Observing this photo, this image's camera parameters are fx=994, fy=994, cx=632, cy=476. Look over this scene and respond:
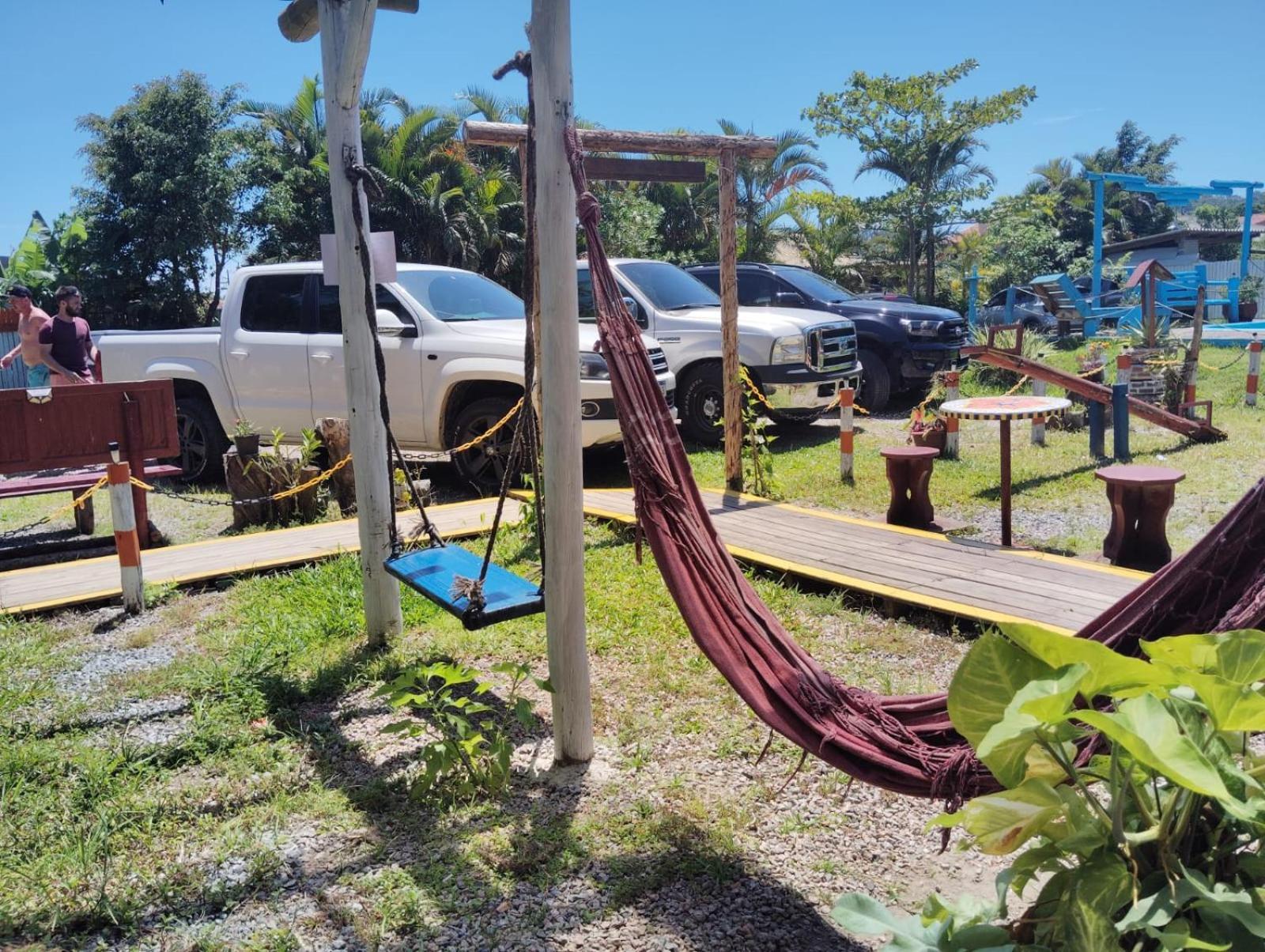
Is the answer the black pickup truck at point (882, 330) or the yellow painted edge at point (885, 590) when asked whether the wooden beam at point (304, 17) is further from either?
the black pickup truck at point (882, 330)

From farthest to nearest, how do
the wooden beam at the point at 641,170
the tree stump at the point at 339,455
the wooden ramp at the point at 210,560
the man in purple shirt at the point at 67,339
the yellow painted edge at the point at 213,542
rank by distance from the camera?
the man in purple shirt at the point at 67,339 → the tree stump at the point at 339,455 → the wooden beam at the point at 641,170 → the yellow painted edge at the point at 213,542 → the wooden ramp at the point at 210,560

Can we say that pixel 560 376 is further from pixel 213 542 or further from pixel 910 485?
pixel 213 542

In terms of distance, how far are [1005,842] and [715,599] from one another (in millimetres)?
1396

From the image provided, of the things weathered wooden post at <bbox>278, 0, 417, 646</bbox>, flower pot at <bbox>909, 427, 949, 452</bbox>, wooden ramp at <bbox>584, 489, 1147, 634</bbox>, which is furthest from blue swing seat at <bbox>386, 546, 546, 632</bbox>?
flower pot at <bbox>909, 427, 949, 452</bbox>

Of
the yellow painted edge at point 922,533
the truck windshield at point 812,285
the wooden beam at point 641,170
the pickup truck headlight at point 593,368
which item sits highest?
the wooden beam at point 641,170

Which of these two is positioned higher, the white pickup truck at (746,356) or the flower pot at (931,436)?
the white pickup truck at (746,356)

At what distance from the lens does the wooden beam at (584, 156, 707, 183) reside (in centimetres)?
676

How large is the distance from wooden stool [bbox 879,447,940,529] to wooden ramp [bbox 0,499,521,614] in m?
2.77

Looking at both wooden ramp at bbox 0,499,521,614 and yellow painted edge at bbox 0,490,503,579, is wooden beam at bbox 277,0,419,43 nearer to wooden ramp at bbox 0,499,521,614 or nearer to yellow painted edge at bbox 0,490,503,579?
wooden ramp at bbox 0,499,521,614

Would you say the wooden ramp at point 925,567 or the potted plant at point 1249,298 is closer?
the wooden ramp at point 925,567

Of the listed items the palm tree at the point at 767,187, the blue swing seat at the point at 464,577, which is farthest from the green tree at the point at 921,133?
the blue swing seat at the point at 464,577

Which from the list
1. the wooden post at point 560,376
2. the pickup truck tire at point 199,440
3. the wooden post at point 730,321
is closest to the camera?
the wooden post at point 560,376

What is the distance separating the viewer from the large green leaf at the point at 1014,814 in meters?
1.77

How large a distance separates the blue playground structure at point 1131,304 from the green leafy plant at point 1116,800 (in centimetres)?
1834
